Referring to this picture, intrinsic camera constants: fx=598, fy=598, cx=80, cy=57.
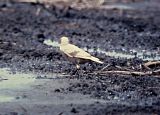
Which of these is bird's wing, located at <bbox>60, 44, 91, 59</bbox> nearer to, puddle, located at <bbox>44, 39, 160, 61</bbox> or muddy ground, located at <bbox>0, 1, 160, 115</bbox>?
muddy ground, located at <bbox>0, 1, 160, 115</bbox>

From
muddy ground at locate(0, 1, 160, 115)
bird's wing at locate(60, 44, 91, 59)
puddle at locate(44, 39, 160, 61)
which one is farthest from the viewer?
puddle at locate(44, 39, 160, 61)

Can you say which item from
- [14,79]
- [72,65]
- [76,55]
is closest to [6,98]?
[14,79]

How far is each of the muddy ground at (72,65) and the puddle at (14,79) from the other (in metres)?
0.10

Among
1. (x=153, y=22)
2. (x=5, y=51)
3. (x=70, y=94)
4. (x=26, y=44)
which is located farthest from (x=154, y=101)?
(x=153, y=22)

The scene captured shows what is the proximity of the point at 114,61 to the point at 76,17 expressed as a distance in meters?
12.1

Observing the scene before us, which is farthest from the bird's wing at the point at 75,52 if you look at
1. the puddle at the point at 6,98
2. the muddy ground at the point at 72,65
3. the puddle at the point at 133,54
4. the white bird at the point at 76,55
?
the puddle at the point at 133,54

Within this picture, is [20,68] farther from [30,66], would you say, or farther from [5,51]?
[5,51]

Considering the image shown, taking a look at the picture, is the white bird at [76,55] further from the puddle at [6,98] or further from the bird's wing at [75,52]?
the puddle at [6,98]

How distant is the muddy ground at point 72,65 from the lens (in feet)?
30.0

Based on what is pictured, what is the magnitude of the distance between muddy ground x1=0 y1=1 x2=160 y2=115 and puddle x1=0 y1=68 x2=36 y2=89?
0.10 m

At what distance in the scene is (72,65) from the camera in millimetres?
12648

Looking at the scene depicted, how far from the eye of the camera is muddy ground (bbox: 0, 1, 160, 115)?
9141 millimetres

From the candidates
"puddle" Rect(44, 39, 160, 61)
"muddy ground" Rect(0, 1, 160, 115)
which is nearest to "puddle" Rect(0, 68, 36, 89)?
"muddy ground" Rect(0, 1, 160, 115)

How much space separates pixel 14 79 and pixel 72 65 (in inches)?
64.8
